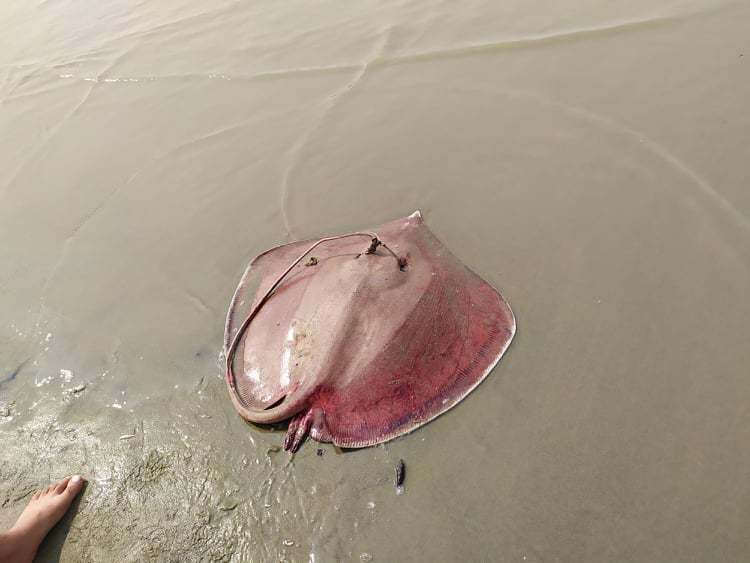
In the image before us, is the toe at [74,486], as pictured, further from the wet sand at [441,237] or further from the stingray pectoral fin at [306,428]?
the stingray pectoral fin at [306,428]

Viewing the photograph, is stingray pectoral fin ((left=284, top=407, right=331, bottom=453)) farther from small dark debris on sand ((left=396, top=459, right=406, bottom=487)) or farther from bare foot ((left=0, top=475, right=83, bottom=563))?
bare foot ((left=0, top=475, right=83, bottom=563))

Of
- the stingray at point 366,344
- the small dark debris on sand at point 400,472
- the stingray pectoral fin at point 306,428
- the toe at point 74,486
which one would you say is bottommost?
the small dark debris on sand at point 400,472

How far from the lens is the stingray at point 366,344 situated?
302 centimetres

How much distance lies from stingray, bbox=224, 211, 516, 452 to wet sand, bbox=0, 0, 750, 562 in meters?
0.19

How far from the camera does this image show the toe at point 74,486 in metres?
3.27

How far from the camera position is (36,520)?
3.13m

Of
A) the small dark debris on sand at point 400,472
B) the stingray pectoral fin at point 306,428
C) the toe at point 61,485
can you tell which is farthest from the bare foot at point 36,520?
the small dark debris on sand at point 400,472

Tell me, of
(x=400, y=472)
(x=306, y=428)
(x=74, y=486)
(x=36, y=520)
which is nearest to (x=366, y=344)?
(x=306, y=428)

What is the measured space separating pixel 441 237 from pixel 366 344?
1558mm

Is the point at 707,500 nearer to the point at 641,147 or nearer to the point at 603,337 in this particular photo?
the point at 603,337

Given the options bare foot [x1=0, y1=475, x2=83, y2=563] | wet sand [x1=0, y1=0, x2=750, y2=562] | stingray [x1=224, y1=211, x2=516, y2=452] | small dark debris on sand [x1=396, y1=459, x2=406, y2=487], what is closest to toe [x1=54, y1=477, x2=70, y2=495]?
bare foot [x1=0, y1=475, x2=83, y2=563]

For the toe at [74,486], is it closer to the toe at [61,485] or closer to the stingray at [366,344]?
the toe at [61,485]

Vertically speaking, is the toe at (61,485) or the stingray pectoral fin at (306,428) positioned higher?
the stingray pectoral fin at (306,428)

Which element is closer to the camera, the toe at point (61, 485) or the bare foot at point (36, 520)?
the bare foot at point (36, 520)
